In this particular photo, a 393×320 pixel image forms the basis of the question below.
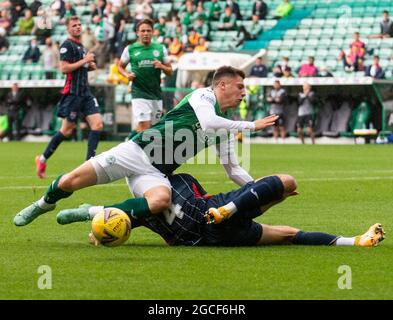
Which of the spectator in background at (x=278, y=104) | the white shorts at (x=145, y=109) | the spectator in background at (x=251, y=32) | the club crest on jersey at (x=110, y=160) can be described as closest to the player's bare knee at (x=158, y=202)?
the club crest on jersey at (x=110, y=160)

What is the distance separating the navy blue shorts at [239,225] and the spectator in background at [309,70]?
79.2ft

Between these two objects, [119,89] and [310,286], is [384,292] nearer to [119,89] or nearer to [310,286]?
[310,286]

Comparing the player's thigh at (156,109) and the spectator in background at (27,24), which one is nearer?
the player's thigh at (156,109)

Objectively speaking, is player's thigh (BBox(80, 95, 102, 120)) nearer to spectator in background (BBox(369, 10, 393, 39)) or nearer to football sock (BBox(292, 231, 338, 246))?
football sock (BBox(292, 231, 338, 246))

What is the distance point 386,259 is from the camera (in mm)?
8617

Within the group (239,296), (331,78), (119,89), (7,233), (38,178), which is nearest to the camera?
(239,296)

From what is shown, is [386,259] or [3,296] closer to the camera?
[3,296]

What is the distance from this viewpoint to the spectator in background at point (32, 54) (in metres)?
39.3

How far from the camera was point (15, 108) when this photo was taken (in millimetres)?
35969

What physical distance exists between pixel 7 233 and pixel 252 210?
102 inches

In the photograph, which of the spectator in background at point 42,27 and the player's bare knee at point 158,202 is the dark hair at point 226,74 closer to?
the player's bare knee at point 158,202

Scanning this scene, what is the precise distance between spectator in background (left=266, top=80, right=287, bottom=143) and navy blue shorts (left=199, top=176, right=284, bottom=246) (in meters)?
23.5

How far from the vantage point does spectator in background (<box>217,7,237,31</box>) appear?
122 ft

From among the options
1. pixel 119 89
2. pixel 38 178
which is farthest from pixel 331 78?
pixel 38 178
